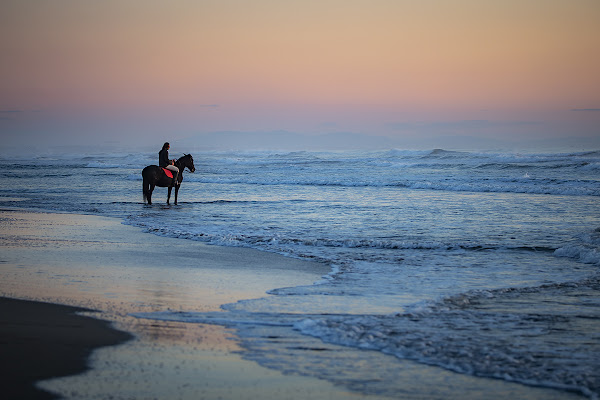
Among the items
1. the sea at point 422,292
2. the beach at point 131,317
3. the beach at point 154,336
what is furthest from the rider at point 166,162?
the beach at point 154,336

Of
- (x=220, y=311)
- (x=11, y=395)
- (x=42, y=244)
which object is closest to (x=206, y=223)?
(x=42, y=244)

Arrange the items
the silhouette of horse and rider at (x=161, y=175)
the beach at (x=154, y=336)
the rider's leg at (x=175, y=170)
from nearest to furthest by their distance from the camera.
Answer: the beach at (x=154, y=336) < the silhouette of horse and rider at (x=161, y=175) < the rider's leg at (x=175, y=170)

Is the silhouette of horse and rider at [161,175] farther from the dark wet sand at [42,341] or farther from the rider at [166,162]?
the dark wet sand at [42,341]

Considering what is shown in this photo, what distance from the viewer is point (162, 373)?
363 centimetres

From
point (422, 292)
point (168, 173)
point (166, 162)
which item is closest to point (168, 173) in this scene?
point (168, 173)

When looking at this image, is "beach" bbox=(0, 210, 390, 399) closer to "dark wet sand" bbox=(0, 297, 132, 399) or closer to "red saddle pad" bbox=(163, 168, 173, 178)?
"dark wet sand" bbox=(0, 297, 132, 399)

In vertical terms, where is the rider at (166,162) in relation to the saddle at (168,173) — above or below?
above

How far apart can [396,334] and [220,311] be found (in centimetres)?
164

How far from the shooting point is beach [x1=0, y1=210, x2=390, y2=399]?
3461 mm

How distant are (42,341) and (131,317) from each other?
2.85ft

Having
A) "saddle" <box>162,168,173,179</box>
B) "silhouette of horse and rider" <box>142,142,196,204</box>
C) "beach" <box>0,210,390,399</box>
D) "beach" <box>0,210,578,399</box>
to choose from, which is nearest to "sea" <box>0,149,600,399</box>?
"beach" <box>0,210,578,399</box>

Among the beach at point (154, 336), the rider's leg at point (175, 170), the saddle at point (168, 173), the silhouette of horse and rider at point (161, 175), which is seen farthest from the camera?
the rider's leg at point (175, 170)

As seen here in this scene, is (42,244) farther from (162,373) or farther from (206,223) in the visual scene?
(162,373)

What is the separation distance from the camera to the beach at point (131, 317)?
136 inches
